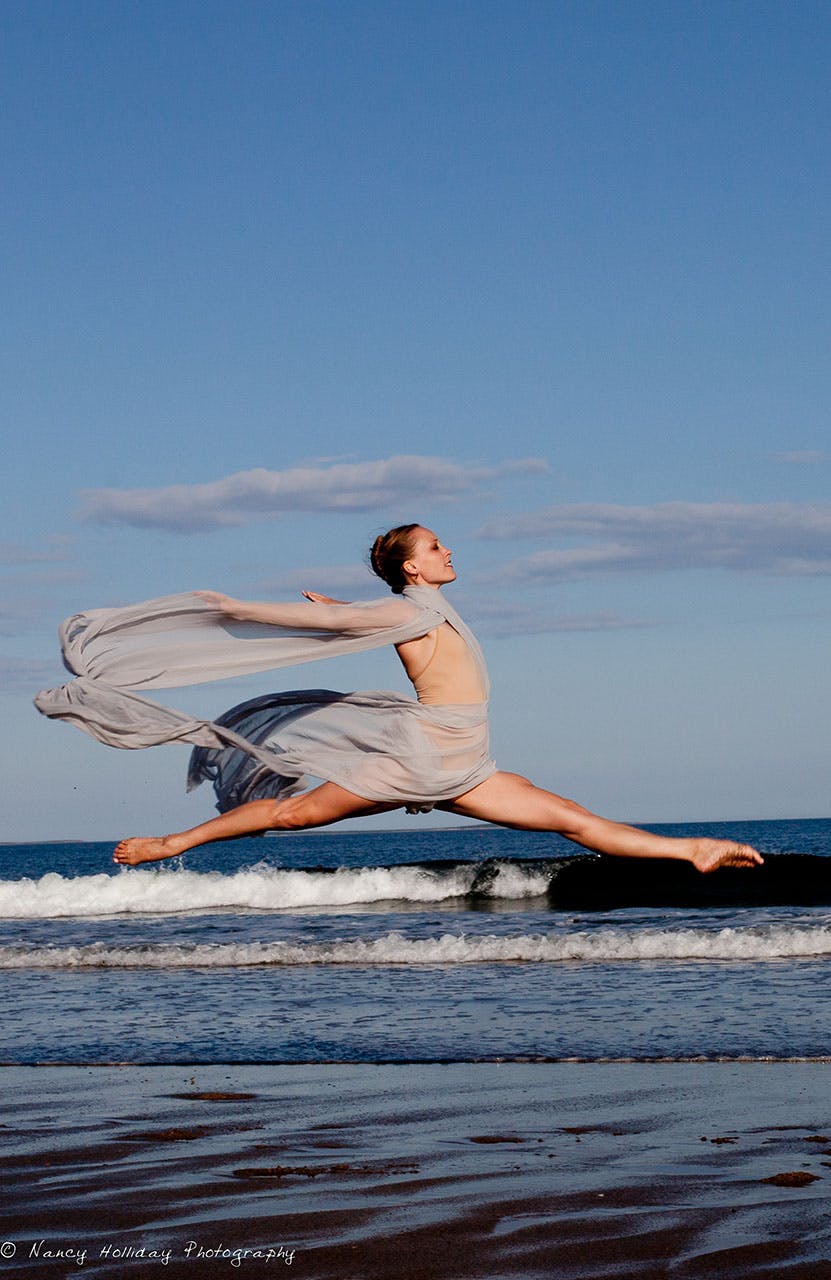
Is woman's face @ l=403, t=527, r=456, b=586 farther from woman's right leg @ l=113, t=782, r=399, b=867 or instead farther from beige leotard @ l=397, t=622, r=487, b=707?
A: woman's right leg @ l=113, t=782, r=399, b=867

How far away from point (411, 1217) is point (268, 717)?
3.90 meters

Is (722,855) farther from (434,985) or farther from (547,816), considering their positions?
(434,985)

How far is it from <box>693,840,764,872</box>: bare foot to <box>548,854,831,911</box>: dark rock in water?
15.5 meters

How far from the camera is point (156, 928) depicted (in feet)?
62.3

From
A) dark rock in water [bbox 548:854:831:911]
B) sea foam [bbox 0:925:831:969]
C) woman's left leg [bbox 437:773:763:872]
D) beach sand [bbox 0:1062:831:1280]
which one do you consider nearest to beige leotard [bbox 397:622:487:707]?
woman's left leg [bbox 437:773:763:872]

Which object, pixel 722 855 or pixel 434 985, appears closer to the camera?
pixel 722 855

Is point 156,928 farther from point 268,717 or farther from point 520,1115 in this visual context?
point 520,1115

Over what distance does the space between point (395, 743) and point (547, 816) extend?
921mm

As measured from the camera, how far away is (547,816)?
7.37 meters

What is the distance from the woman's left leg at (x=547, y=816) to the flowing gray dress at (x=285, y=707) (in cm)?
10

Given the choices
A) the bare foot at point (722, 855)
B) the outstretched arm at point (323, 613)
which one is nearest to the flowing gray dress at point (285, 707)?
the outstretched arm at point (323, 613)

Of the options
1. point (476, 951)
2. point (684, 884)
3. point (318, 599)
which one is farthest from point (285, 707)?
point (684, 884)

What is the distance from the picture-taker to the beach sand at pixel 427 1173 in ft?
13.4

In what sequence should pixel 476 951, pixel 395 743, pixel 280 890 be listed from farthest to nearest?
1. pixel 280 890
2. pixel 476 951
3. pixel 395 743
